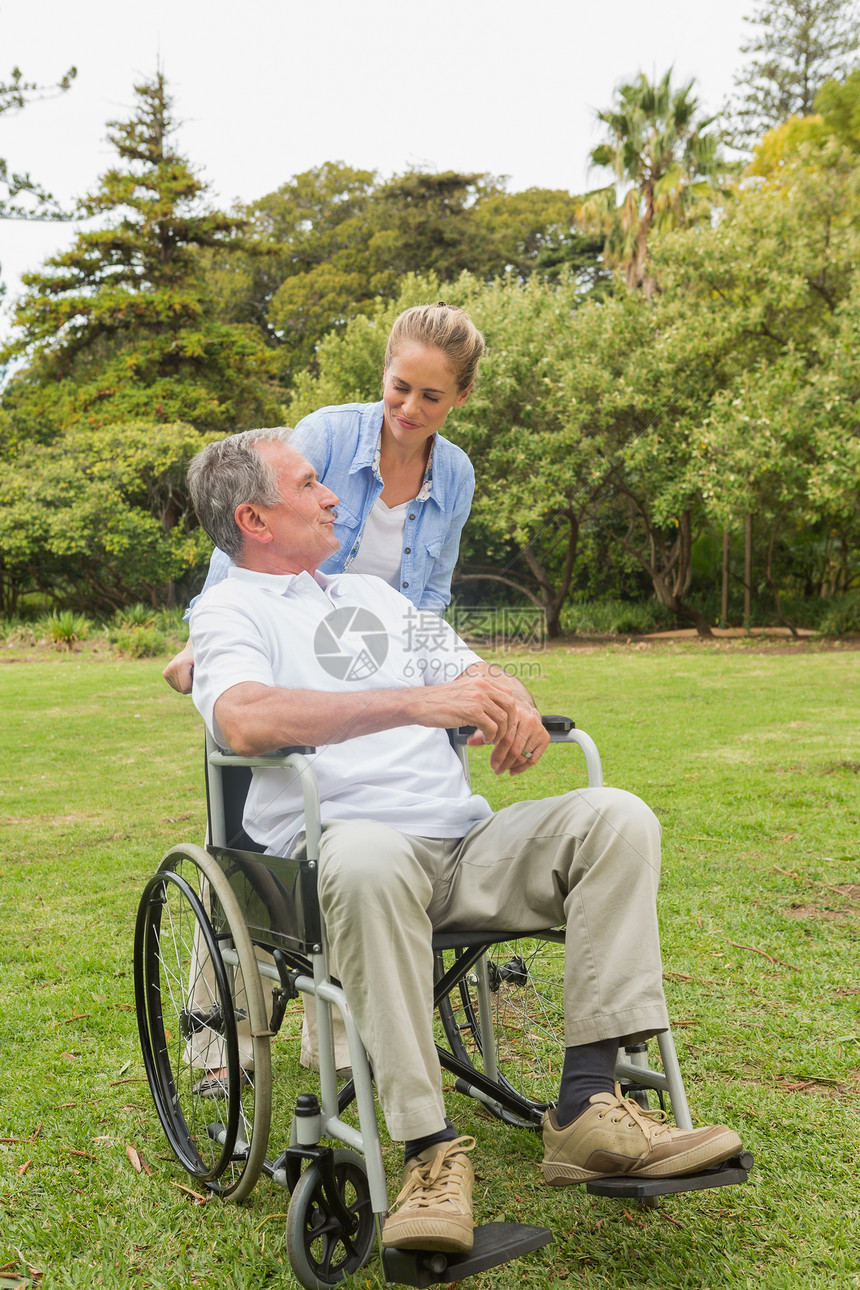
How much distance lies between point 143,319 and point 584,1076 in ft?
61.9

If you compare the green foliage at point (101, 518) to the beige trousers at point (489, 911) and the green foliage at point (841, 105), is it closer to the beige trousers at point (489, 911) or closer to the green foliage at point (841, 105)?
the green foliage at point (841, 105)

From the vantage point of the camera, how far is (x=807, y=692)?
7.91m

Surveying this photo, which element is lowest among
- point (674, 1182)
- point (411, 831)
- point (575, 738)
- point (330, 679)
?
point (674, 1182)

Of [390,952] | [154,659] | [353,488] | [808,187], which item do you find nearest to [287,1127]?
[390,952]

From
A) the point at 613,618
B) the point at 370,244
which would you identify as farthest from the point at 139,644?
the point at 370,244

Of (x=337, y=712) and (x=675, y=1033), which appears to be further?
(x=675, y=1033)

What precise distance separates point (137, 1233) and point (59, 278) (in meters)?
19.1

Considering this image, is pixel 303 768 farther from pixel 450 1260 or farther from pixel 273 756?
pixel 450 1260

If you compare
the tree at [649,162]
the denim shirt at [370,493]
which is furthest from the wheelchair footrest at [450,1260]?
the tree at [649,162]

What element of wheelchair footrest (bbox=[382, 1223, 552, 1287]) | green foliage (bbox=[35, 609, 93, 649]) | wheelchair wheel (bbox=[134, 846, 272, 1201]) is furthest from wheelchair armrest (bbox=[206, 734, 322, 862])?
green foliage (bbox=[35, 609, 93, 649])

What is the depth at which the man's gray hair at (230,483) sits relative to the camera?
6.32 feet

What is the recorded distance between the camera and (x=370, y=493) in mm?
2348

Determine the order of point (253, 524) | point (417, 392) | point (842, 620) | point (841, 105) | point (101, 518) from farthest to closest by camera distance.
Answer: point (841, 105)
point (101, 518)
point (842, 620)
point (417, 392)
point (253, 524)

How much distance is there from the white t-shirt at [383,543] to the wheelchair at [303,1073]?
498 millimetres
